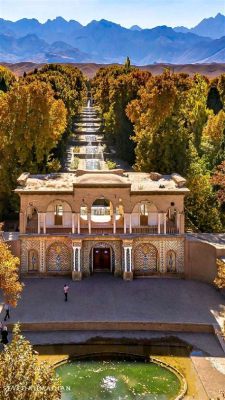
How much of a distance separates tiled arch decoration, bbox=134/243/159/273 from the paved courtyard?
36.5 inches

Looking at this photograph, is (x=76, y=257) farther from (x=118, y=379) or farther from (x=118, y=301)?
(x=118, y=379)

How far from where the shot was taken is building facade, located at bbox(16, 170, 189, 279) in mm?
32938

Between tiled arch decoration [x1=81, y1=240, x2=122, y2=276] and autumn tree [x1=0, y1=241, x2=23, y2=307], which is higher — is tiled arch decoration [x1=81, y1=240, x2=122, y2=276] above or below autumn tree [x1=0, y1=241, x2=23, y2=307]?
below

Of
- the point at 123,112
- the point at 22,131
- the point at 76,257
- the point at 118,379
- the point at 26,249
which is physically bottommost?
the point at 118,379

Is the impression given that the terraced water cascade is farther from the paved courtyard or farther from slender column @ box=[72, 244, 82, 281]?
the paved courtyard

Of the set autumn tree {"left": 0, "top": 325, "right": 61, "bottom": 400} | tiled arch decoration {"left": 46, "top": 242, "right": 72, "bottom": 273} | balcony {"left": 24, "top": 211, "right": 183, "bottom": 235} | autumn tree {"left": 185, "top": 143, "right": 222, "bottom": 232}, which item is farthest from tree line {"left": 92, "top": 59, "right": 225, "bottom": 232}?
autumn tree {"left": 0, "top": 325, "right": 61, "bottom": 400}

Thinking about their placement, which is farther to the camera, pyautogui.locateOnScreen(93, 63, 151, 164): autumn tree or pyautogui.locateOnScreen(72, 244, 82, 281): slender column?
pyautogui.locateOnScreen(93, 63, 151, 164): autumn tree

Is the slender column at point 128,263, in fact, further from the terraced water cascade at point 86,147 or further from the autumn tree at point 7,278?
the terraced water cascade at point 86,147

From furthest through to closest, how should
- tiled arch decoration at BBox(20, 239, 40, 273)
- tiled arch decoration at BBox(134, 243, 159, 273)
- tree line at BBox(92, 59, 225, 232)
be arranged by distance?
tree line at BBox(92, 59, 225, 232) < tiled arch decoration at BBox(134, 243, 159, 273) < tiled arch decoration at BBox(20, 239, 40, 273)

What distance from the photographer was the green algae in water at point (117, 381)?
21688 mm

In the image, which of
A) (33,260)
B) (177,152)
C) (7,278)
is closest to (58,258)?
(33,260)

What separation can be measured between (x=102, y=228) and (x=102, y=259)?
6.90 feet

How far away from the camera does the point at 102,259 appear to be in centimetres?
3491

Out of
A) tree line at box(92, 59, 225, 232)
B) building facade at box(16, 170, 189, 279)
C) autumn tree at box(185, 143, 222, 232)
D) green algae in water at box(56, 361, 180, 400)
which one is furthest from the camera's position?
tree line at box(92, 59, 225, 232)
